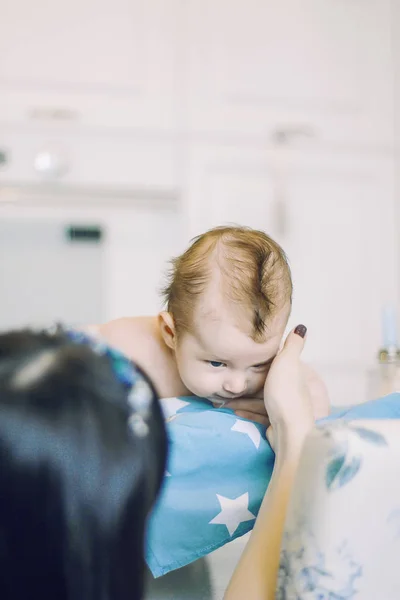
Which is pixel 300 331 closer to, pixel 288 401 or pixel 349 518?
pixel 288 401

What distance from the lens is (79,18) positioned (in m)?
1.89

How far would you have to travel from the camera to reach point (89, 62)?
74.6 inches

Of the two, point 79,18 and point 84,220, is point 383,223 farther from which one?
point 79,18

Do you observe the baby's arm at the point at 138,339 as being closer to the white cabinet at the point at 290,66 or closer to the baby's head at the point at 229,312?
the baby's head at the point at 229,312

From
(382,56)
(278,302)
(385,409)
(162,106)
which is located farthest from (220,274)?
(382,56)

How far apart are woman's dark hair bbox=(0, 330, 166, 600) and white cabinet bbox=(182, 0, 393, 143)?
179 centimetres

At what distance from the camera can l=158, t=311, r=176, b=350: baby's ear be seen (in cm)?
80

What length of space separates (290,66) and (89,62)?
0.62m

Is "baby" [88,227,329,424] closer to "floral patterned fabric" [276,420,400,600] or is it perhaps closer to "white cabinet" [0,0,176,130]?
"floral patterned fabric" [276,420,400,600]

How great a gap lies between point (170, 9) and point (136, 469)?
1932 mm

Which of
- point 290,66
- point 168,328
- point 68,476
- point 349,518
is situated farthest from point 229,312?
point 290,66

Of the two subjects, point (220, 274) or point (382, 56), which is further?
point (382, 56)

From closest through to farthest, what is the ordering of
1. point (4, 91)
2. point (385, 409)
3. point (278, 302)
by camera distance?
point (385, 409), point (278, 302), point (4, 91)

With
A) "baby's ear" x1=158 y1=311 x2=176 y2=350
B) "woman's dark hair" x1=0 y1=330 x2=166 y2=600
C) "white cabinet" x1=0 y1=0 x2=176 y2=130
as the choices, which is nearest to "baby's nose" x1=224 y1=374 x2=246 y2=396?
"baby's ear" x1=158 y1=311 x2=176 y2=350
